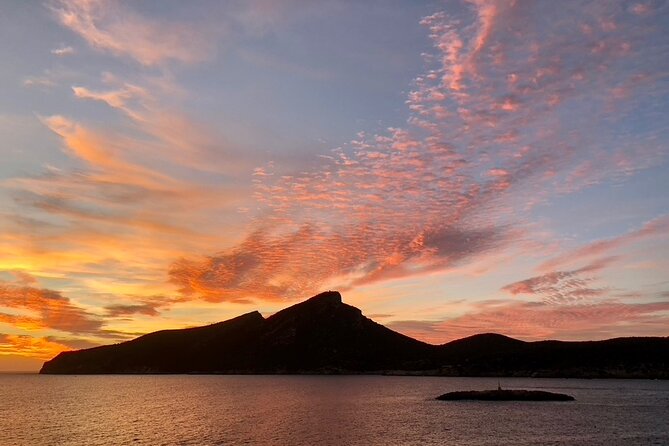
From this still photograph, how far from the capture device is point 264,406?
15125 centimetres

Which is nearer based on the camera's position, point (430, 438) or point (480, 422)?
point (430, 438)

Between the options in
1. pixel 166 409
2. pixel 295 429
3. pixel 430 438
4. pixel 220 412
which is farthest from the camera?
pixel 166 409

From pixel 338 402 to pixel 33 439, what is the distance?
9306cm

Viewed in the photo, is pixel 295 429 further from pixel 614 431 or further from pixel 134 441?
pixel 614 431

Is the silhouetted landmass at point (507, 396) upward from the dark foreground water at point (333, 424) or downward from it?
upward

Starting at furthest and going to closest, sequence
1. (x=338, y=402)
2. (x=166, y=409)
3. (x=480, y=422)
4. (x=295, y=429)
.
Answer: (x=338, y=402) → (x=166, y=409) → (x=480, y=422) → (x=295, y=429)

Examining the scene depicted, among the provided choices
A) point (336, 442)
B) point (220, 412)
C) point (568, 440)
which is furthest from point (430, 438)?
point (220, 412)

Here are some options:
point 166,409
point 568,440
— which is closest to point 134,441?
point 166,409

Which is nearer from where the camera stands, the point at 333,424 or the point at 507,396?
the point at 333,424

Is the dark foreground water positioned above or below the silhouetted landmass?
below

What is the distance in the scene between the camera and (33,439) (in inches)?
3647

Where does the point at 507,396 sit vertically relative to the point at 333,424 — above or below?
above

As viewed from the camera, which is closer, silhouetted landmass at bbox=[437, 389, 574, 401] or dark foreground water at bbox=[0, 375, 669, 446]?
dark foreground water at bbox=[0, 375, 669, 446]

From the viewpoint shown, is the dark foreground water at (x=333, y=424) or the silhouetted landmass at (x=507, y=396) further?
the silhouetted landmass at (x=507, y=396)
